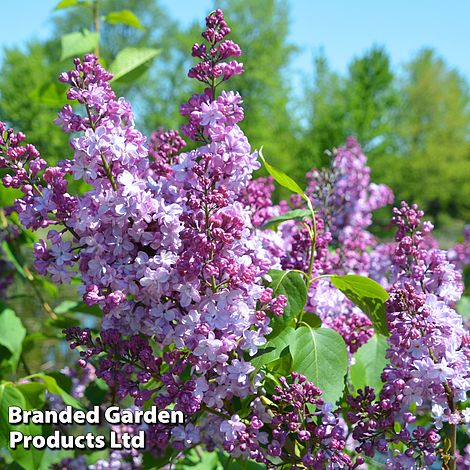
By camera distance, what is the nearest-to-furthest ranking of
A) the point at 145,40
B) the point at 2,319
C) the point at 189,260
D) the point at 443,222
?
the point at 189,260, the point at 2,319, the point at 145,40, the point at 443,222

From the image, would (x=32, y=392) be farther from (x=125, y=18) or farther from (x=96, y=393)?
(x=125, y=18)

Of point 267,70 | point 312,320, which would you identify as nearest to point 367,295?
point 312,320

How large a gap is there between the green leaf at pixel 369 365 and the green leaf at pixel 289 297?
25 centimetres

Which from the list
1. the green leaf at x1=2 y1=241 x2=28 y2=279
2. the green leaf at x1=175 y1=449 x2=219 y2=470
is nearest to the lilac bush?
the green leaf at x1=175 y1=449 x2=219 y2=470

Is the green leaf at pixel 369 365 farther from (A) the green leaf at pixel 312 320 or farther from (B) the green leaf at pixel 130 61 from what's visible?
(B) the green leaf at pixel 130 61

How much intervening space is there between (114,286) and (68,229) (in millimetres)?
126

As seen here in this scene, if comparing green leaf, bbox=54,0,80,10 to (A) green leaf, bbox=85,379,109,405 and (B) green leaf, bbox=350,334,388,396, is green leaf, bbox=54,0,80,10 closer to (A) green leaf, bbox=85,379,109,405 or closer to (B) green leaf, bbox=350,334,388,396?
(A) green leaf, bbox=85,379,109,405

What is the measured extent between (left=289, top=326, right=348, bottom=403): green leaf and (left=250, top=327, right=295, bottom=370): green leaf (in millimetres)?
12

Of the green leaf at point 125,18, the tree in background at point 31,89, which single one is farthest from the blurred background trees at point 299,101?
the green leaf at point 125,18

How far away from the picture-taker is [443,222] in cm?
3341

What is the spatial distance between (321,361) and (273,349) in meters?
0.08

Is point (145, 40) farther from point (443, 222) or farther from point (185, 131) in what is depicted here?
point (185, 131)

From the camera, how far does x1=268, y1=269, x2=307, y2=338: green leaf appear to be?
1076mm

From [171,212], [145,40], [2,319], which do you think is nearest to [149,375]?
[171,212]
